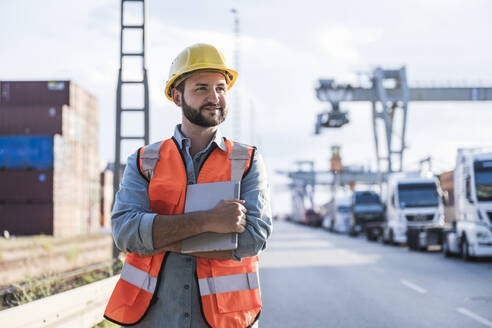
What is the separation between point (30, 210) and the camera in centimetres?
3628

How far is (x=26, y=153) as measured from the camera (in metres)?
35.7

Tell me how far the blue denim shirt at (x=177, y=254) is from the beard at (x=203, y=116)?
75 mm

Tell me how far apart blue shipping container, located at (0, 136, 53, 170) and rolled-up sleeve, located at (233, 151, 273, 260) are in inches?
1337

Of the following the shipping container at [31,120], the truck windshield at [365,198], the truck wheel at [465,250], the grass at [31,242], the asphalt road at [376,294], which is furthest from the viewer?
the truck windshield at [365,198]

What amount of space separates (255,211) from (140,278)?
52 cm

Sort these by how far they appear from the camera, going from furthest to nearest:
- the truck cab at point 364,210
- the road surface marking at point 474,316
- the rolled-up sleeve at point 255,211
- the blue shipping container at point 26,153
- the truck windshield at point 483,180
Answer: the truck cab at point 364,210 < the blue shipping container at point 26,153 < the truck windshield at point 483,180 < the road surface marking at point 474,316 < the rolled-up sleeve at point 255,211

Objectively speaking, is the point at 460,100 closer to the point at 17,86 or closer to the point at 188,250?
the point at 17,86

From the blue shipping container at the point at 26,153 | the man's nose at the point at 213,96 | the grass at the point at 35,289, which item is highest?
the blue shipping container at the point at 26,153

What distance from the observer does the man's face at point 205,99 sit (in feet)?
8.84

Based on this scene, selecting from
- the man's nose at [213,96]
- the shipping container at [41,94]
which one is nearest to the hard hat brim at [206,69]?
the man's nose at [213,96]

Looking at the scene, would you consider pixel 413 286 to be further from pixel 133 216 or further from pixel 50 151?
pixel 50 151

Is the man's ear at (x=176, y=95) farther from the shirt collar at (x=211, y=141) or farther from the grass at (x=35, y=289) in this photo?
the grass at (x=35, y=289)

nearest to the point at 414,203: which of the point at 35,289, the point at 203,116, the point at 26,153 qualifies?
the point at 35,289

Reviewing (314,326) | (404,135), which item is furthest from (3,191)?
(314,326)
